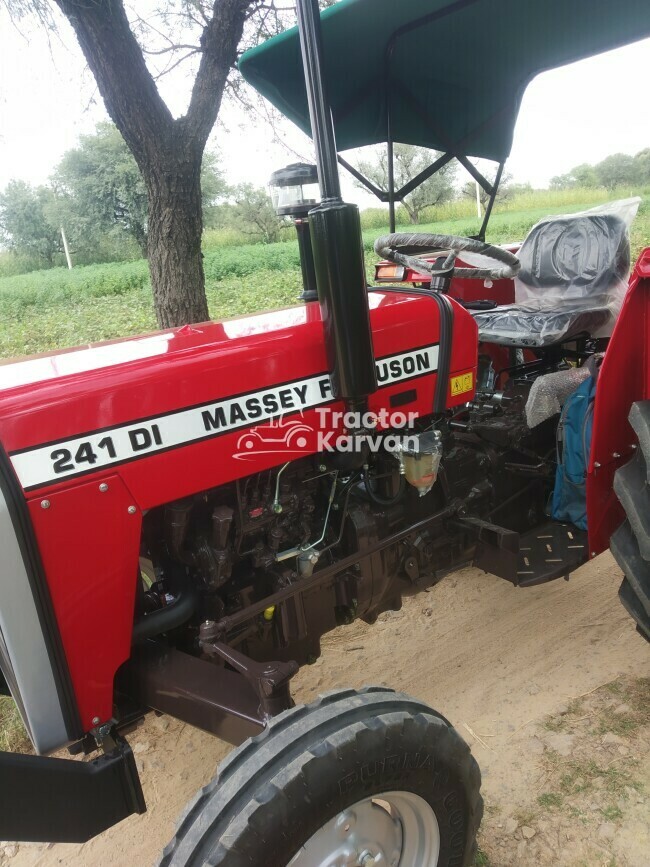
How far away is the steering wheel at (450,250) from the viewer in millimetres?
1895

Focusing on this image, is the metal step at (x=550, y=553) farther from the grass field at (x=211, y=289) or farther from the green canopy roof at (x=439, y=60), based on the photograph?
the grass field at (x=211, y=289)

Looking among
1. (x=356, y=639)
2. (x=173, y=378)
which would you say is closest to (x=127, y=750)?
(x=173, y=378)

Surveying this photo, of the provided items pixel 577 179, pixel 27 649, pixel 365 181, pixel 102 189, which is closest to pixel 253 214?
pixel 102 189

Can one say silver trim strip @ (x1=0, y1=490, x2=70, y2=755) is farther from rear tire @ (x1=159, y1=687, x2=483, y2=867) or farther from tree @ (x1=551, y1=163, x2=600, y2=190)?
tree @ (x1=551, y1=163, x2=600, y2=190)

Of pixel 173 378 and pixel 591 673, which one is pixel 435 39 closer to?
pixel 173 378

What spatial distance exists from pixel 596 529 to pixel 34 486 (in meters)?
1.77

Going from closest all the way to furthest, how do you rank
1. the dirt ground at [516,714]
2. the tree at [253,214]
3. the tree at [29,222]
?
1. the dirt ground at [516,714]
2. the tree at [253,214]
3. the tree at [29,222]

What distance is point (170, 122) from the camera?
410 cm

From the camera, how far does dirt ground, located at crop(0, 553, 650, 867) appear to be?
1.76 m

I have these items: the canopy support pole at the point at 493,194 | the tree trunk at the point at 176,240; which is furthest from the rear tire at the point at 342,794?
the tree trunk at the point at 176,240

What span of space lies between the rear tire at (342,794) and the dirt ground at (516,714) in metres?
0.42

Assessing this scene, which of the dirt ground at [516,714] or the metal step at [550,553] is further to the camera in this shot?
the metal step at [550,553]

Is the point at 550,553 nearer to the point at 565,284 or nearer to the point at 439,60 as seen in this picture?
the point at 565,284

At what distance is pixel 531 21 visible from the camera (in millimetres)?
2402
